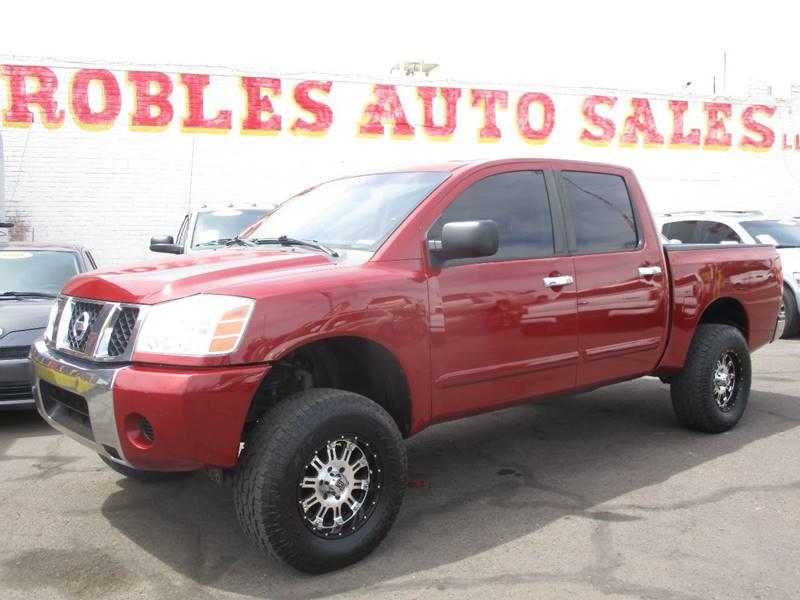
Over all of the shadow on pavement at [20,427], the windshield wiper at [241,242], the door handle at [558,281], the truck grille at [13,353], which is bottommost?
the shadow on pavement at [20,427]

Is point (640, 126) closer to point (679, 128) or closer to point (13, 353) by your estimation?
point (679, 128)

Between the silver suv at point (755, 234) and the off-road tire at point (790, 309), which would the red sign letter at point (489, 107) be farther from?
the off-road tire at point (790, 309)

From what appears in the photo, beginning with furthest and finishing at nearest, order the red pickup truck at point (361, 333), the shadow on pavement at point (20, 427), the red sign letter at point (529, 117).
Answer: the red sign letter at point (529, 117) → the shadow on pavement at point (20, 427) → the red pickup truck at point (361, 333)

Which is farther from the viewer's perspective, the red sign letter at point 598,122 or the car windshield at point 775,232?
the red sign letter at point 598,122

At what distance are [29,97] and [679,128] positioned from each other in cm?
1278

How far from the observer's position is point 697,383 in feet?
17.1

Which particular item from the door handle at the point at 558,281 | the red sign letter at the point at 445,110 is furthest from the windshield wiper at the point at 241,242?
the red sign letter at the point at 445,110

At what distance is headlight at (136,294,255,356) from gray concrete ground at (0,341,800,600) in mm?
1018

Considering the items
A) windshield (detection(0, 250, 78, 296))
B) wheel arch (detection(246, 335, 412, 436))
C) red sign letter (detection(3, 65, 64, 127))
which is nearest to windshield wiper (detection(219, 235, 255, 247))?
wheel arch (detection(246, 335, 412, 436))

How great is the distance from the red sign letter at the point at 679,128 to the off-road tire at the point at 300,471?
1487 centimetres

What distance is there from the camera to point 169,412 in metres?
2.99

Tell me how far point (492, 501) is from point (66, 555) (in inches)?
84.6

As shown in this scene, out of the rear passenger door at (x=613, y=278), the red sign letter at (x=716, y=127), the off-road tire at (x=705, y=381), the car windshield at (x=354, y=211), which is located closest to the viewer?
the car windshield at (x=354, y=211)

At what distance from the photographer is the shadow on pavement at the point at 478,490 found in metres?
3.43
